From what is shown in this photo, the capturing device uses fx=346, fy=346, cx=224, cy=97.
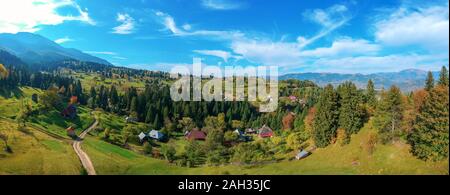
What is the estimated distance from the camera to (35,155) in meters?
37.8

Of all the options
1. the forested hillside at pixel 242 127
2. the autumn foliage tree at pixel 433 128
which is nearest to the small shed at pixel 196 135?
the forested hillside at pixel 242 127

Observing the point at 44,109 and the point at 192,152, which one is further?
the point at 44,109

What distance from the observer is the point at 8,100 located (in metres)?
64.3

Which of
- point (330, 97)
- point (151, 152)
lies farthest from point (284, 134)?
point (151, 152)

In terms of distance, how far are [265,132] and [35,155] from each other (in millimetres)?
50490

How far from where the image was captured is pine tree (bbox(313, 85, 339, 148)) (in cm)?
4947

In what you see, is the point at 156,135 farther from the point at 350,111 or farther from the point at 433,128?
the point at 433,128

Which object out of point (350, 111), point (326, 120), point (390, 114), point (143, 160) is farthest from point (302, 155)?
point (143, 160)

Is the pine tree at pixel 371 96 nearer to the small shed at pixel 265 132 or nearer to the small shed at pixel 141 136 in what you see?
the small shed at pixel 265 132

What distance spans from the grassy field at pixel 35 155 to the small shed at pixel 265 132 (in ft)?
141

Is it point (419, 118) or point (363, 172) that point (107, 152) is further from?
point (419, 118)

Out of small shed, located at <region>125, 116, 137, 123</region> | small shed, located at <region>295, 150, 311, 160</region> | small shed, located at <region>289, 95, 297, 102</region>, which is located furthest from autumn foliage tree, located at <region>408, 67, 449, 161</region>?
small shed, located at <region>289, 95, 297, 102</region>
